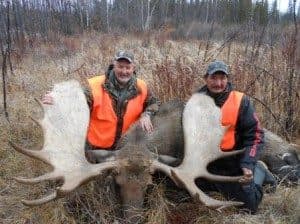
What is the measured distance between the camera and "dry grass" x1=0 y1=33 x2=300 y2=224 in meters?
4.49

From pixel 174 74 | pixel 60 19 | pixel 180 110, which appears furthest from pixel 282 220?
pixel 60 19

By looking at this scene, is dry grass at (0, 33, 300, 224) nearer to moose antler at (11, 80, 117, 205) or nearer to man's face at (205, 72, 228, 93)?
moose antler at (11, 80, 117, 205)

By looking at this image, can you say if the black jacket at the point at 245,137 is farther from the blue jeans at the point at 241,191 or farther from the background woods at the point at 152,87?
the background woods at the point at 152,87

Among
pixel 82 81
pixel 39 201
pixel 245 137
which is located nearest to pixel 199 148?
pixel 245 137

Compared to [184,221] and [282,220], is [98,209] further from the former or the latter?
[282,220]

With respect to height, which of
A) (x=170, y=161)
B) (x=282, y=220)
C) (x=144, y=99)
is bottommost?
(x=282, y=220)

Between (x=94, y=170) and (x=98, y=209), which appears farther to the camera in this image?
(x=98, y=209)

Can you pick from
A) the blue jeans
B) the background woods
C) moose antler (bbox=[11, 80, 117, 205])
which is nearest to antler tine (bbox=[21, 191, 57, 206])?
moose antler (bbox=[11, 80, 117, 205])

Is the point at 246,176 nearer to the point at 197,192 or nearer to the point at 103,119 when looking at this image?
the point at 197,192

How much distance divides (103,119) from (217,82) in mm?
1175

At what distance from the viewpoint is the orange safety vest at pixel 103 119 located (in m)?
5.23

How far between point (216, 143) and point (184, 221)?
730 mm

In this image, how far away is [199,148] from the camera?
462cm

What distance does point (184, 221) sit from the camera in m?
4.52
